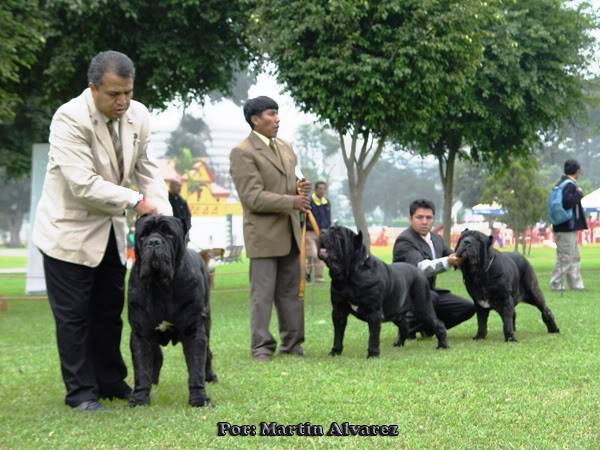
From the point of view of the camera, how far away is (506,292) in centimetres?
1053

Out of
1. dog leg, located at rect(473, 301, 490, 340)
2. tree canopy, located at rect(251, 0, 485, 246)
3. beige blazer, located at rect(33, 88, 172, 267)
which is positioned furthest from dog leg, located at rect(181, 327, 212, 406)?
tree canopy, located at rect(251, 0, 485, 246)

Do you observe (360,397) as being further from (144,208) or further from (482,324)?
(482,324)

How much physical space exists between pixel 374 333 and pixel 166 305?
313cm

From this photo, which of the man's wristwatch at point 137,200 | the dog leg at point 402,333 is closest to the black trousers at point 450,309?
the dog leg at point 402,333

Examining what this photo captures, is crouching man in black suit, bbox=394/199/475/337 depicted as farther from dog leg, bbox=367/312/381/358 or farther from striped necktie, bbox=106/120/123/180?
striped necktie, bbox=106/120/123/180

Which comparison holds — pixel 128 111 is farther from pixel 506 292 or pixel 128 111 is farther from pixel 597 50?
pixel 597 50

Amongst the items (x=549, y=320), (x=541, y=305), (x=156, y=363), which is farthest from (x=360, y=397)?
(x=549, y=320)

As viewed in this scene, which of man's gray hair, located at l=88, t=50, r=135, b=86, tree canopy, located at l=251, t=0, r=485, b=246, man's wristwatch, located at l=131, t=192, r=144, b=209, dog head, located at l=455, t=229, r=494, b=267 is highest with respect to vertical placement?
tree canopy, located at l=251, t=0, r=485, b=246

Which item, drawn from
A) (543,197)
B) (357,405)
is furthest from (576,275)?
(543,197)

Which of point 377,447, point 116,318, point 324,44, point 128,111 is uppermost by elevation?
point 324,44

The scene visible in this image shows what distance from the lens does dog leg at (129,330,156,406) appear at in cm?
693

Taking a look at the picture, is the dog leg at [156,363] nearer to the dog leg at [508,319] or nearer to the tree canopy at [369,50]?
the dog leg at [508,319]

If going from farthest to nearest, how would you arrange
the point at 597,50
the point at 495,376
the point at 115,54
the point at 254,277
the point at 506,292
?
the point at 597,50
the point at 506,292
the point at 254,277
the point at 495,376
the point at 115,54

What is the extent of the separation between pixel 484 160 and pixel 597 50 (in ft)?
15.3
